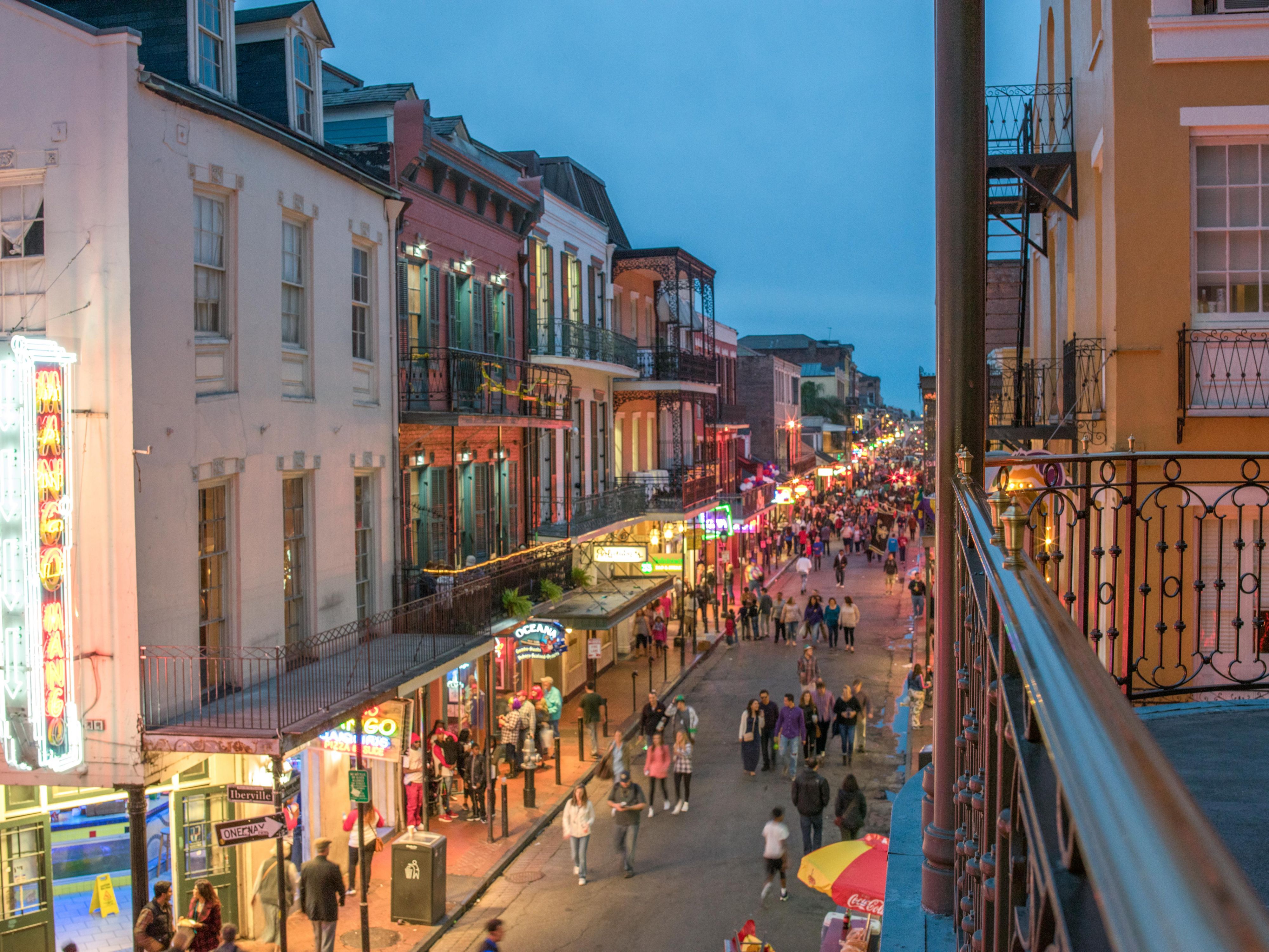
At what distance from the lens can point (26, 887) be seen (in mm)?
13227

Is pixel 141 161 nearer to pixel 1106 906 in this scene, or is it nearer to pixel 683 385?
pixel 1106 906

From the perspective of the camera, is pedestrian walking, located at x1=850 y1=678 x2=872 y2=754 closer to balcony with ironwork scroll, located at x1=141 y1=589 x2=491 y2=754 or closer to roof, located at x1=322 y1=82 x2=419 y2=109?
balcony with ironwork scroll, located at x1=141 y1=589 x2=491 y2=754

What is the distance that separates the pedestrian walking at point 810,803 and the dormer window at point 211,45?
1223cm

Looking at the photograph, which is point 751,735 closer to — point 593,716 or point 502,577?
point 593,716

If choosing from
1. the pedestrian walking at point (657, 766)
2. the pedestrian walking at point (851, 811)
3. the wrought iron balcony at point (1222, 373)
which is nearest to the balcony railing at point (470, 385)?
the pedestrian walking at point (657, 766)

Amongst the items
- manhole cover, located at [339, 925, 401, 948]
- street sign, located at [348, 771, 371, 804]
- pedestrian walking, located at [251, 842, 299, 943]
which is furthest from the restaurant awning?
pedestrian walking, located at [251, 842, 299, 943]

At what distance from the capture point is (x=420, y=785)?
1856 centimetres

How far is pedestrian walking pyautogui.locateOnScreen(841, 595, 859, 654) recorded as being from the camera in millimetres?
32281

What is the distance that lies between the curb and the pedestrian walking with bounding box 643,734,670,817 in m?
0.60

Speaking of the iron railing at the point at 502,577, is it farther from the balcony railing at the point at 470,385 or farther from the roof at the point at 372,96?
the roof at the point at 372,96

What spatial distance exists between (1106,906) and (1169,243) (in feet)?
39.5

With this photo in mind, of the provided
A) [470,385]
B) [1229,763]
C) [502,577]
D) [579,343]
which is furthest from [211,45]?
[579,343]

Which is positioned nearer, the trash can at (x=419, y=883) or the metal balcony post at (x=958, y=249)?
the metal balcony post at (x=958, y=249)

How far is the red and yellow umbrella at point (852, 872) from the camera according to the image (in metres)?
11.3
